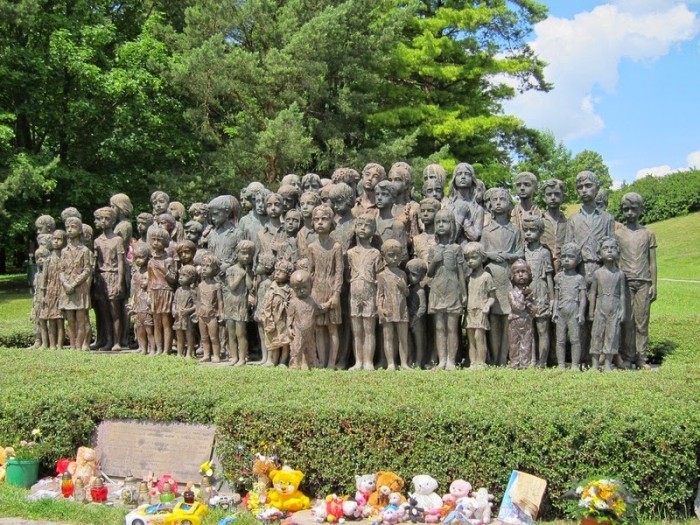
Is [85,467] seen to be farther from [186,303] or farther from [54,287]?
[54,287]

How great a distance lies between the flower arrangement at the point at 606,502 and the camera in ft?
16.2

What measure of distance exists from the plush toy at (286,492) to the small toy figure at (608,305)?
4.26 metres

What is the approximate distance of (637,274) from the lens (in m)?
8.95

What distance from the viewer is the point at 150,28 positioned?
23125mm

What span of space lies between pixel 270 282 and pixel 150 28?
666 inches

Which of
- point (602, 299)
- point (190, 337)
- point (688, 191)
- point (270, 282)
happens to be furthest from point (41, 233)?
point (688, 191)

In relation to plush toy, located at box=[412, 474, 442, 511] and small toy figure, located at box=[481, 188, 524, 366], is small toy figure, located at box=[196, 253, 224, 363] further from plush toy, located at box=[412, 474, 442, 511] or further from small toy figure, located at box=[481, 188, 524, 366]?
plush toy, located at box=[412, 474, 442, 511]

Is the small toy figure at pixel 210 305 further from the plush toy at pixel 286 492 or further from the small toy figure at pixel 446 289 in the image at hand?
the plush toy at pixel 286 492

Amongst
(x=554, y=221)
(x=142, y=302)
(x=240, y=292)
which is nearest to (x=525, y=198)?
(x=554, y=221)

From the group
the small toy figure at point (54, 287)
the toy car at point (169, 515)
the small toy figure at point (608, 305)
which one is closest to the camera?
the toy car at point (169, 515)

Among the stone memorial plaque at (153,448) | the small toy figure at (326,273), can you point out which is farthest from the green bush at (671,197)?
the stone memorial plaque at (153,448)

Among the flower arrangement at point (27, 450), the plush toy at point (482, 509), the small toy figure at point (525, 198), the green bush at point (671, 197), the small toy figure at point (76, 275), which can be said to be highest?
the green bush at point (671, 197)

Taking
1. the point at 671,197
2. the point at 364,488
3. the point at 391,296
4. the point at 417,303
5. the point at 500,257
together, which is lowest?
the point at 364,488

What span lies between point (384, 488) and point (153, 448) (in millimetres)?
2305
